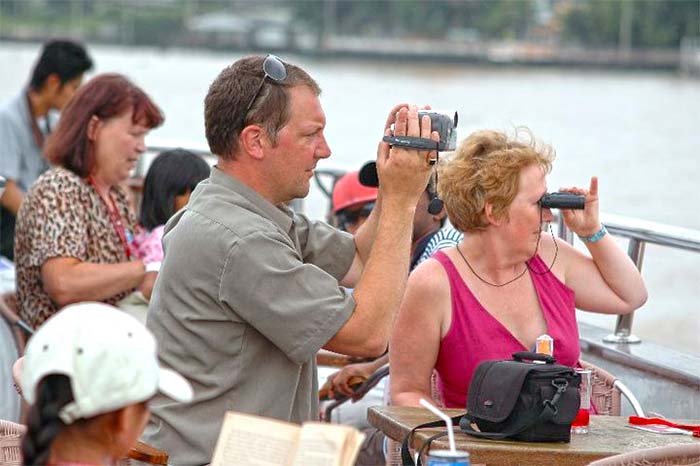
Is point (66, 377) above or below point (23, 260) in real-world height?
above

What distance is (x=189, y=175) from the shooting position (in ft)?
17.3

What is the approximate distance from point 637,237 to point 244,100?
6.20 ft

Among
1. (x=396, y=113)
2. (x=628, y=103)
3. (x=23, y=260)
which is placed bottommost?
(x=628, y=103)

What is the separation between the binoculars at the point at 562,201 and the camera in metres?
3.96

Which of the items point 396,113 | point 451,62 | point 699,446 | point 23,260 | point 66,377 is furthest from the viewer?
point 451,62

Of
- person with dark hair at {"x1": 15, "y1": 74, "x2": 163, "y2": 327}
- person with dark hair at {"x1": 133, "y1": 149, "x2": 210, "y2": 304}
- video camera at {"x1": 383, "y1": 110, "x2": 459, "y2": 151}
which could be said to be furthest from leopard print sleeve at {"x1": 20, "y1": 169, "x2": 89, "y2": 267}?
video camera at {"x1": 383, "y1": 110, "x2": 459, "y2": 151}

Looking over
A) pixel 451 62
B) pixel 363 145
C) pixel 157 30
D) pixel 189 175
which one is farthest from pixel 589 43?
pixel 189 175

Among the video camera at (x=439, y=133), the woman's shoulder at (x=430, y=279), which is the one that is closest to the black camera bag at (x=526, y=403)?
the video camera at (x=439, y=133)

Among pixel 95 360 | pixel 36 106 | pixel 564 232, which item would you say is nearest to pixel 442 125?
pixel 95 360

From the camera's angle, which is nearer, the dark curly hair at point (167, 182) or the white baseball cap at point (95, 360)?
the white baseball cap at point (95, 360)

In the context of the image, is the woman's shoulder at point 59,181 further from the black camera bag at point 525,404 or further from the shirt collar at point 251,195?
the black camera bag at point 525,404

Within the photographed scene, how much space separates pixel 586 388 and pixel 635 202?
56.8 ft

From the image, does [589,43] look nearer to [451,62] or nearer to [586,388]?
[451,62]

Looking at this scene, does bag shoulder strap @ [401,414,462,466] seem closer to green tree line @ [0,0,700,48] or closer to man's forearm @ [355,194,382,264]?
man's forearm @ [355,194,382,264]
